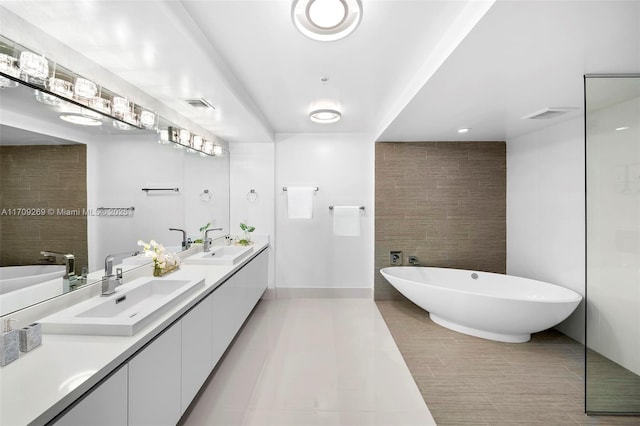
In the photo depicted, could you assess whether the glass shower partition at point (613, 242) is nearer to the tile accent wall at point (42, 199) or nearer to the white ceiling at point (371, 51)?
the white ceiling at point (371, 51)

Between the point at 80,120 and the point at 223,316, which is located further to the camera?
the point at 223,316

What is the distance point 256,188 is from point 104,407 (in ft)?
10.5

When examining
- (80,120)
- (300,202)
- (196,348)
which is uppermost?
(80,120)

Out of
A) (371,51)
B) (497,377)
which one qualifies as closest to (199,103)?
(371,51)

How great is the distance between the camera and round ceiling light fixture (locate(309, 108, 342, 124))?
9.96 feet

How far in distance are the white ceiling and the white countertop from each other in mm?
1444

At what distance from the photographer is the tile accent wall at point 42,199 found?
1.32 m

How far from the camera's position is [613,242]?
1.75 m

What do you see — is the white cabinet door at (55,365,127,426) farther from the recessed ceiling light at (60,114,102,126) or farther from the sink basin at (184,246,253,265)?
the sink basin at (184,246,253,265)

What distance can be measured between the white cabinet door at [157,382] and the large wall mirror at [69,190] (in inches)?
25.8

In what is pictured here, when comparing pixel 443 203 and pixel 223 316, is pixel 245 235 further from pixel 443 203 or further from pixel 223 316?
pixel 443 203

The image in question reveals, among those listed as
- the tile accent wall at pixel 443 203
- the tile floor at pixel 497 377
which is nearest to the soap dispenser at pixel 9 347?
the tile floor at pixel 497 377

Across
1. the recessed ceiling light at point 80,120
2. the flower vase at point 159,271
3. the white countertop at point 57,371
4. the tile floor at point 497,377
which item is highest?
the recessed ceiling light at point 80,120

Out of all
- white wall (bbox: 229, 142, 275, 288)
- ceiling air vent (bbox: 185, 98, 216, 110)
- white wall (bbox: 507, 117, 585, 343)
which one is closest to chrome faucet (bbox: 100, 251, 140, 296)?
→ ceiling air vent (bbox: 185, 98, 216, 110)
